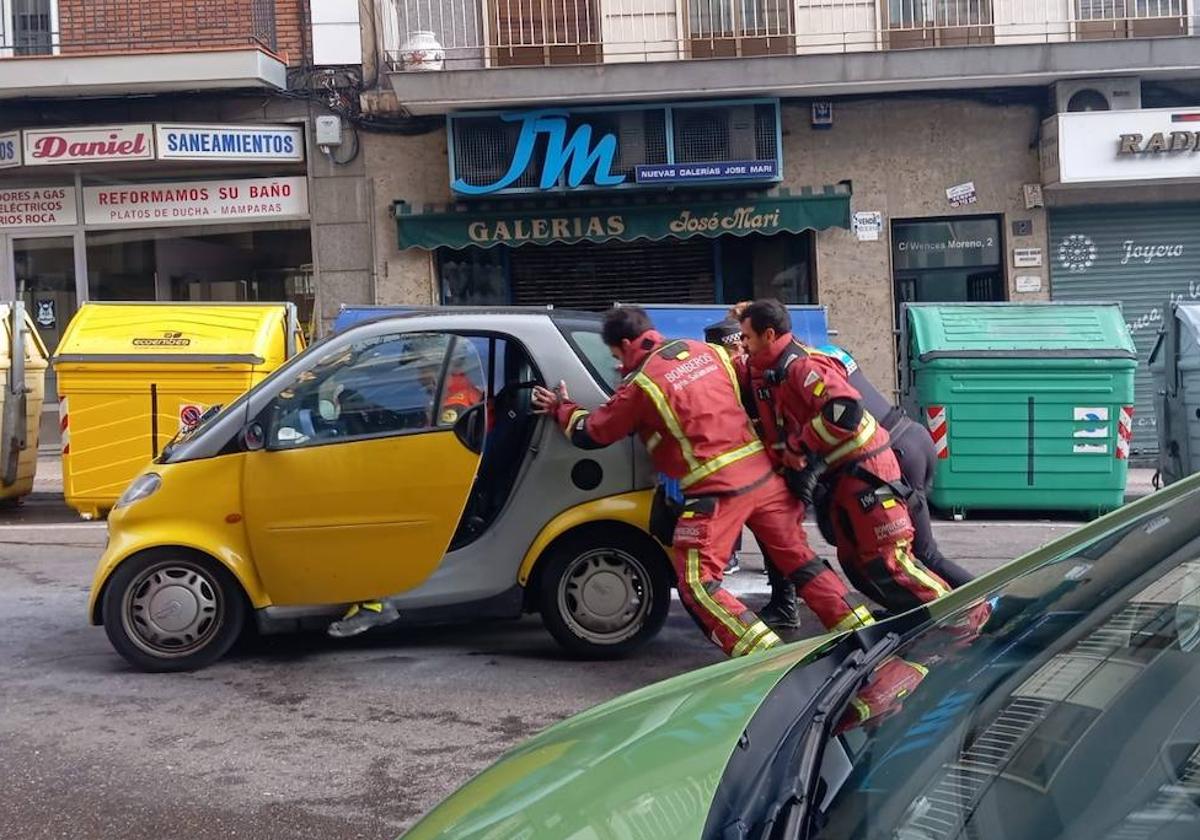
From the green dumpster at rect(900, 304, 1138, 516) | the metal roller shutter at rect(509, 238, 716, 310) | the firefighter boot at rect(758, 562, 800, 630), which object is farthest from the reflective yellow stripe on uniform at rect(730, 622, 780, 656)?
the metal roller shutter at rect(509, 238, 716, 310)

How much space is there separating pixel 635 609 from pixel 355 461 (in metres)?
1.46

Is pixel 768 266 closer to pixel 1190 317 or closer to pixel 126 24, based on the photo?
pixel 1190 317

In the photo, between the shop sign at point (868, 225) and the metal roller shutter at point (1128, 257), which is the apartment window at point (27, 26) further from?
the metal roller shutter at point (1128, 257)

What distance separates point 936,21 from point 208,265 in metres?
9.33

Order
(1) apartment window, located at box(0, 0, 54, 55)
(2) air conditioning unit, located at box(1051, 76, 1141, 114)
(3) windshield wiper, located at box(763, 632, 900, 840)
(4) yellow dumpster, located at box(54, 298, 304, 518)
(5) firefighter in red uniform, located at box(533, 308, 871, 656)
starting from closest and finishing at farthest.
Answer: (3) windshield wiper, located at box(763, 632, 900, 840) < (5) firefighter in red uniform, located at box(533, 308, 871, 656) < (4) yellow dumpster, located at box(54, 298, 304, 518) < (2) air conditioning unit, located at box(1051, 76, 1141, 114) < (1) apartment window, located at box(0, 0, 54, 55)

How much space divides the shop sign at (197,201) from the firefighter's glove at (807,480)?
450 inches

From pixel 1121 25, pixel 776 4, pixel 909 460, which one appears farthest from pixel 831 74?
pixel 909 460

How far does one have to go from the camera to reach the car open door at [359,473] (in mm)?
5793

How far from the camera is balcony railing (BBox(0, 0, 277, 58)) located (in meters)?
15.2

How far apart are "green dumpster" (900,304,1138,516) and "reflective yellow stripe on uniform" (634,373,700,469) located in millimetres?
5583

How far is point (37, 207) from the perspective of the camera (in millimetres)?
15516

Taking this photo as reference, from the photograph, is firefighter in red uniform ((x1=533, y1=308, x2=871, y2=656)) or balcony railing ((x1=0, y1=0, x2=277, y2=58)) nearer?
firefighter in red uniform ((x1=533, y1=308, x2=871, y2=656))

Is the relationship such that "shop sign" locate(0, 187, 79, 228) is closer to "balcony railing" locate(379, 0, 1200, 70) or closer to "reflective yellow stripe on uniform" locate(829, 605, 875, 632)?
"balcony railing" locate(379, 0, 1200, 70)

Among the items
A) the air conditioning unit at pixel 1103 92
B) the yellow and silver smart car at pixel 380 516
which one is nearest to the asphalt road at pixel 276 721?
the yellow and silver smart car at pixel 380 516
